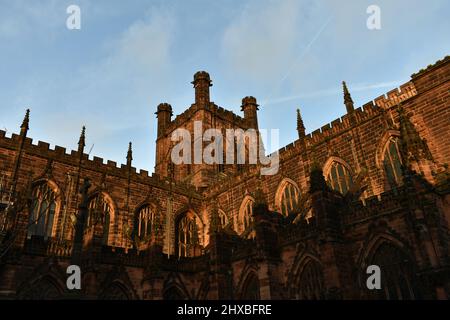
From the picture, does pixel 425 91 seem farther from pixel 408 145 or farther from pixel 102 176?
pixel 102 176

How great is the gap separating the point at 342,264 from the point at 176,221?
1511 centimetres

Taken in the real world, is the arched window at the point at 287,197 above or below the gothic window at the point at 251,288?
above

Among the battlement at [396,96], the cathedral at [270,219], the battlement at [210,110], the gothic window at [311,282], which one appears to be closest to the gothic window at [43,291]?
the cathedral at [270,219]

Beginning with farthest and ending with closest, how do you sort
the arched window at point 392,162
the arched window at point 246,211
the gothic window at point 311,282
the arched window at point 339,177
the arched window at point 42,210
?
1. the arched window at point 246,211
2. the arched window at point 339,177
3. the arched window at point 42,210
4. the arched window at point 392,162
5. the gothic window at point 311,282

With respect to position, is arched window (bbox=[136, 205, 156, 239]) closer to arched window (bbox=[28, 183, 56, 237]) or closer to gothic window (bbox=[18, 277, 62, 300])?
arched window (bbox=[28, 183, 56, 237])

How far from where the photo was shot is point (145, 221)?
85.2 ft

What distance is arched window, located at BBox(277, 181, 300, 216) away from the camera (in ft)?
78.4

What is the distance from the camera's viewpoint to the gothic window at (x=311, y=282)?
1623cm

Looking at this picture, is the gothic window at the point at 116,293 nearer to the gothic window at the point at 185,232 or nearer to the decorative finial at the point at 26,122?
the gothic window at the point at 185,232

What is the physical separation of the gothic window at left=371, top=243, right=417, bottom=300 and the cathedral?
0.04 metres

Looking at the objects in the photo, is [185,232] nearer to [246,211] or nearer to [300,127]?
[246,211]

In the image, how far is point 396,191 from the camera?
49.3 ft

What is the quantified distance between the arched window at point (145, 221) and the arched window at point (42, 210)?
569 cm

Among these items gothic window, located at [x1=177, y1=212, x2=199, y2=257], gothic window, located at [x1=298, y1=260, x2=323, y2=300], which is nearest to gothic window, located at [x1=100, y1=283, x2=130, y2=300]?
gothic window, located at [x1=177, y1=212, x2=199, y2=257]
